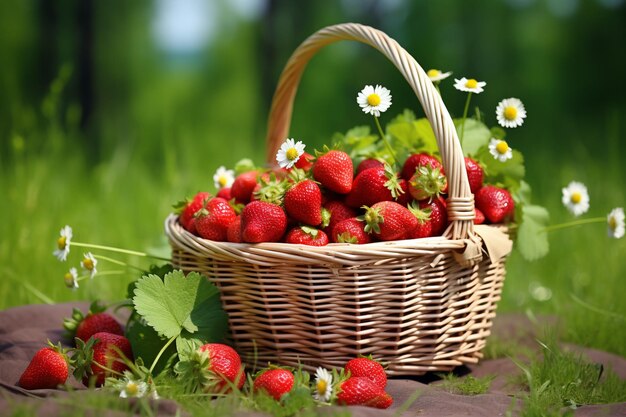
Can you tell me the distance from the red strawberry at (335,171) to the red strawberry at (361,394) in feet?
1.48

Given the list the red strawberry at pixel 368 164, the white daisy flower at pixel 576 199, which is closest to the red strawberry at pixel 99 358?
the red strawberry at pixel 368 164

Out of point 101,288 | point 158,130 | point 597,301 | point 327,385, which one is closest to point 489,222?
point 327,385

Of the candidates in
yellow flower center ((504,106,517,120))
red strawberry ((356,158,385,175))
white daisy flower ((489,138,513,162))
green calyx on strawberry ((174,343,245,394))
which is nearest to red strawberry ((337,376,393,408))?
green calyx on strawberry ((174,343,245,394))

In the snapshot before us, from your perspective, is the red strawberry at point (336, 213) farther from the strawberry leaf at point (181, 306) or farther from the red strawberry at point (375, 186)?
the strawberry leaf at point (181, 306)

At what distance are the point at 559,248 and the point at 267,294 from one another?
2.00m

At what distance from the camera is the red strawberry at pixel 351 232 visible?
5.43 feet

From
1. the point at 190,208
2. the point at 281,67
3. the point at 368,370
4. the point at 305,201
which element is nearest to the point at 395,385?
the point at 368,370

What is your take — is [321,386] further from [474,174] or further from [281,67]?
[281,67]

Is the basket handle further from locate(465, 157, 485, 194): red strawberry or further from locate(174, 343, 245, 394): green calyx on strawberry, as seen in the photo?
locate(174, 343, 245, 394): green calyx on strawberry

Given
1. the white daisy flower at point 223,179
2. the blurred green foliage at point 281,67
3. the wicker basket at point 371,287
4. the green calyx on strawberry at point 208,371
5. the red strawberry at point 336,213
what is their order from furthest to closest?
the blurred green foliage at point 281,67 → the white daisy flower at point 223,179 → the red strawberry at point 336,213 → the wicker basket at point 371,287 → the green calyx on strawberry at point 208,371

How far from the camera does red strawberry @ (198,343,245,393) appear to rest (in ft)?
5.06

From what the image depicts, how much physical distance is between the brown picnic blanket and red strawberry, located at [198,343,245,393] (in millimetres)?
142

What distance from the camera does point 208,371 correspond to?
1.54 metres

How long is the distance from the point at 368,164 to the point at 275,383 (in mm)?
623
